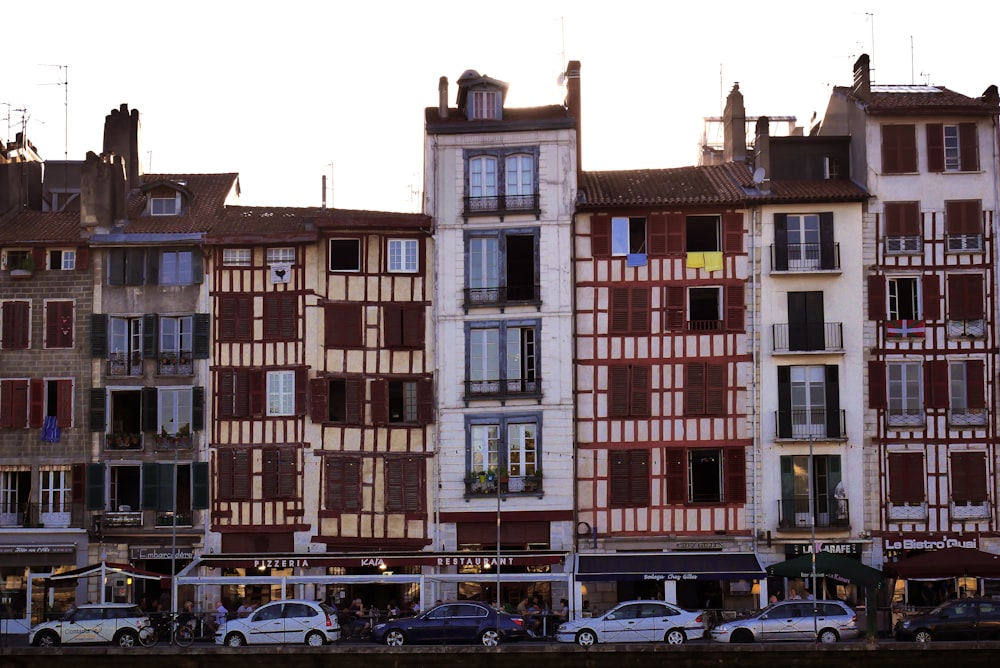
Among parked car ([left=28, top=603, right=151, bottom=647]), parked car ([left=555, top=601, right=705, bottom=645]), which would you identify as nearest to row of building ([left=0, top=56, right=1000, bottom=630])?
parked car ([left=28, top=603, right=151, bottom=647])

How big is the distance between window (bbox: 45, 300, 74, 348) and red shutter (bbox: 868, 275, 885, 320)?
2775 cm

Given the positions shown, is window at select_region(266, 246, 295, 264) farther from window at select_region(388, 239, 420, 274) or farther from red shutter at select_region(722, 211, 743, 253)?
red shutter at select_region(722, 211, 743, 253)

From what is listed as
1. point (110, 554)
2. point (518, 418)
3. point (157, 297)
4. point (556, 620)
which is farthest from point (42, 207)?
point (556, 620)

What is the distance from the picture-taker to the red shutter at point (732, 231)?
188ft

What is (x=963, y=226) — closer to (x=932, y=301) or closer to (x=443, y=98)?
(x=932, y=301)

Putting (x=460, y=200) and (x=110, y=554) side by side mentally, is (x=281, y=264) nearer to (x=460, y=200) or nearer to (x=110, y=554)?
(x=460, y=200)

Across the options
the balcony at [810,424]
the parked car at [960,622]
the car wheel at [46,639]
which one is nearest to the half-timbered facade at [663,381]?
the balcony at [810,424]

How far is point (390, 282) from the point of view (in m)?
58.1

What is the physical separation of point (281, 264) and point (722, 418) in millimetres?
16112

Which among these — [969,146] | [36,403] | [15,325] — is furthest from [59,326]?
[969,146]

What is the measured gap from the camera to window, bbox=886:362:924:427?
56.5m

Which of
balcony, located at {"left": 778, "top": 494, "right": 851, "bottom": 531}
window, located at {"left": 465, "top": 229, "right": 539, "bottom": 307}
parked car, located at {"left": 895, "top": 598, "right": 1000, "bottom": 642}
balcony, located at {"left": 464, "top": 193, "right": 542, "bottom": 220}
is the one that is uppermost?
balcony, located at {"left": 464, "top": 193, "right": 542, "bottom": 220}

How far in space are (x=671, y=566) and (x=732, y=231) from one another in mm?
11880

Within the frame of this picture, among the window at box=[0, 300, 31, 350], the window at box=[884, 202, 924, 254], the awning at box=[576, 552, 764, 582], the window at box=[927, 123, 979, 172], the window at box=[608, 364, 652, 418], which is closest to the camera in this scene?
the awning at box=[576, 552, 764, 582]
